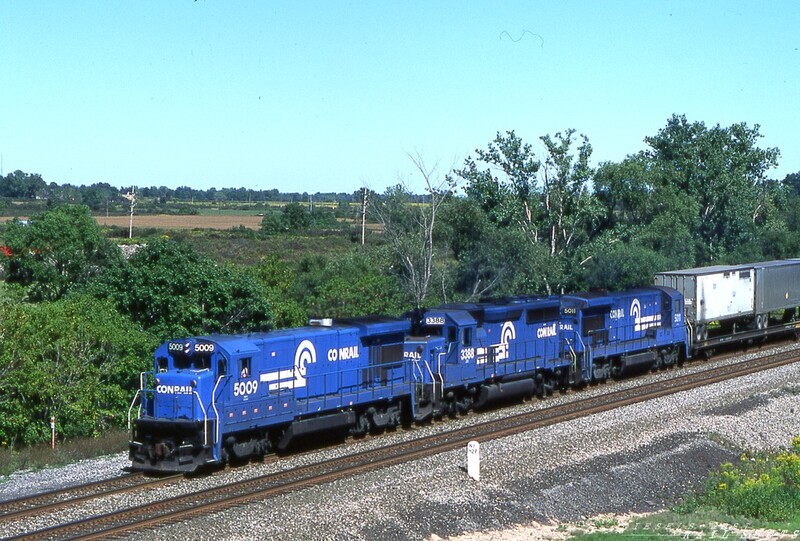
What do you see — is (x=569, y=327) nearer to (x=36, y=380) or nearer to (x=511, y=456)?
(x=511, y=456)

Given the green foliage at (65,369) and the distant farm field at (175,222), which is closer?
the green foliage at (65,369)

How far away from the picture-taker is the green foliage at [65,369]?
2467cm

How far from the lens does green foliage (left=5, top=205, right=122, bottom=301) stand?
38375 millimetres

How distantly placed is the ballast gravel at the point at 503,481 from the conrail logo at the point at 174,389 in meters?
1.72

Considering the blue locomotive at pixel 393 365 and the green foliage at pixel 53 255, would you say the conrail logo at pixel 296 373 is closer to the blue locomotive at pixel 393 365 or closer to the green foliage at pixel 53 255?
the blue locomotive at pixel 393 365

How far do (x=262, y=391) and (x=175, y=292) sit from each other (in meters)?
11.9

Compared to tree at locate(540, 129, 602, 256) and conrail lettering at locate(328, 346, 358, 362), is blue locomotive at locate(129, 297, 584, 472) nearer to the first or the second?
conrail lettering at locate(328, 346, 358, 362)

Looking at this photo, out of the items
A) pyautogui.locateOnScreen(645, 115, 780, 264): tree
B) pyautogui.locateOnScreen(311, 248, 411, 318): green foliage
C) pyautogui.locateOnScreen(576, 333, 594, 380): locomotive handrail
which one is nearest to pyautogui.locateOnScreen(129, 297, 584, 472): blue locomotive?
pyautogui.locateOnScreen(576, 333, 594, 380): locomotive handrail

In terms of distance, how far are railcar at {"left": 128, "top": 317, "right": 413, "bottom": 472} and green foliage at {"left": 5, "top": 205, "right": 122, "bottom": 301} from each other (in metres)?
19.5

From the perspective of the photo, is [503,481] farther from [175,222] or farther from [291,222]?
[175,222]

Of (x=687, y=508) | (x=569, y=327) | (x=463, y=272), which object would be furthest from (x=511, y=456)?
(x=463, y=272)

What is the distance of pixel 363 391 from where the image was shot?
70.8ft

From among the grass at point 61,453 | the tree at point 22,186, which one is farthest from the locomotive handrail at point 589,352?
the tree at point 22,186

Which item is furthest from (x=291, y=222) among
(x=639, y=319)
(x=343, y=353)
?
(x=343, y=353)
